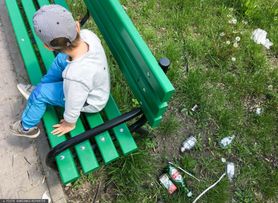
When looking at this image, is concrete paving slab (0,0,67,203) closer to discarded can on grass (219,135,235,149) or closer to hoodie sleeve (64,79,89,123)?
hoodie sleeve (64,79,89,123)

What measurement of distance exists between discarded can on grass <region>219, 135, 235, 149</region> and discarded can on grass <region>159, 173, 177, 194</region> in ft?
1.78

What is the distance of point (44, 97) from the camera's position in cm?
264

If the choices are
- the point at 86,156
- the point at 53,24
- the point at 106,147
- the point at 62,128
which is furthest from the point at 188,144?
the point at 53,24

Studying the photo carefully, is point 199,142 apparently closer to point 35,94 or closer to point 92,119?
point 92,119

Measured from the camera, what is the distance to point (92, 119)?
8.91 ft

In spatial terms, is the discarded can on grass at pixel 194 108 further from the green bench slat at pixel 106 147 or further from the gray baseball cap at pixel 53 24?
the gray baseball cap at pixel 53 24

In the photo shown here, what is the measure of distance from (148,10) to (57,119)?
168 cm

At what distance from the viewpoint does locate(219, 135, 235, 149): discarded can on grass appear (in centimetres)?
318

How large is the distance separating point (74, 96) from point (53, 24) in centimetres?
45

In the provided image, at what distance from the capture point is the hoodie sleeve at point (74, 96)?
2.36m

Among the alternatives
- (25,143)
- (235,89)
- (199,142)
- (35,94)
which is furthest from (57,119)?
(235,89)

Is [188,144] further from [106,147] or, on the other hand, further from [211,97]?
[106,147]

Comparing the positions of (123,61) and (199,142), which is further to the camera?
(199,142)

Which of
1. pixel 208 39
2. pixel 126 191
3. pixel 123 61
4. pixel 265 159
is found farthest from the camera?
pixel 208 39
